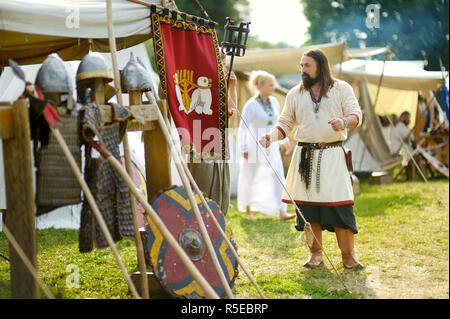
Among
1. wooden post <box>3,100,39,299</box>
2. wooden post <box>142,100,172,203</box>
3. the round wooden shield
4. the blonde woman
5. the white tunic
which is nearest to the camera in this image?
wooden post <box>3,100,39,299</box>

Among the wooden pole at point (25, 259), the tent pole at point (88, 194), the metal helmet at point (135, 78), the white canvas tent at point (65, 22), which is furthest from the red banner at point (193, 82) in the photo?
the wooden pole at point (25, 259)

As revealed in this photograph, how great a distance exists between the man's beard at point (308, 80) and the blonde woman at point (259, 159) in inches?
73.9

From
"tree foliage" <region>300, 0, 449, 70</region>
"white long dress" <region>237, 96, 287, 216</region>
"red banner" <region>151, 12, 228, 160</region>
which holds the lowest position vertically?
"white long dress" <region>237, 96, 287, 216</region>

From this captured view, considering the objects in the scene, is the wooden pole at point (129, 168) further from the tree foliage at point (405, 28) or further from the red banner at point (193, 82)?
the tree foliage at point (405, 28)

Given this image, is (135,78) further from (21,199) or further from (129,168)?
(21,199)

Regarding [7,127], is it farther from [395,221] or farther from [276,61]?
[276,61]

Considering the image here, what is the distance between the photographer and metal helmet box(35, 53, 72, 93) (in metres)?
2.58

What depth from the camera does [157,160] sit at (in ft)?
10.8

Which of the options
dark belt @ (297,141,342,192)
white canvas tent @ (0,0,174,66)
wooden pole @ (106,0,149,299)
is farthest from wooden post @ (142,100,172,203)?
dark belt @ (297,141,342,192)

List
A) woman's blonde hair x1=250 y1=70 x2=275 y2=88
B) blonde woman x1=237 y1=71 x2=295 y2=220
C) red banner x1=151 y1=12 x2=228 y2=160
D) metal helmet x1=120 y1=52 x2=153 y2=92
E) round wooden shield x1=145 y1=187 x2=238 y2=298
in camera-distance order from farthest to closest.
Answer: blonde woman x1=237 y1=71 x2=295 y2=220 → woman's blonde hair x1=250 y1=70 x2=275 y2=88 → red banner x1=151 y1=12 x2=228 y2=160 → metal helmet x1=120 y1=52 x2=153 y2=92 → round wooden shield x1=145 y1=187 x2=238 y2=298

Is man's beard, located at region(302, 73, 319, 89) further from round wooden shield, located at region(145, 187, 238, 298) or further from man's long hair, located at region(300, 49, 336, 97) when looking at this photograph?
round wooden shield, located at region(145, 187, 238, 298)

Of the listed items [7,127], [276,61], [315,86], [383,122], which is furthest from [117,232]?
[383,122]

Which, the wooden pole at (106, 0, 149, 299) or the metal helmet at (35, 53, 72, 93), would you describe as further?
the wooden pole at (106, 0, 149, 299)

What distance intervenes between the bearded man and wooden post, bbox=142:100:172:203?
99cm
